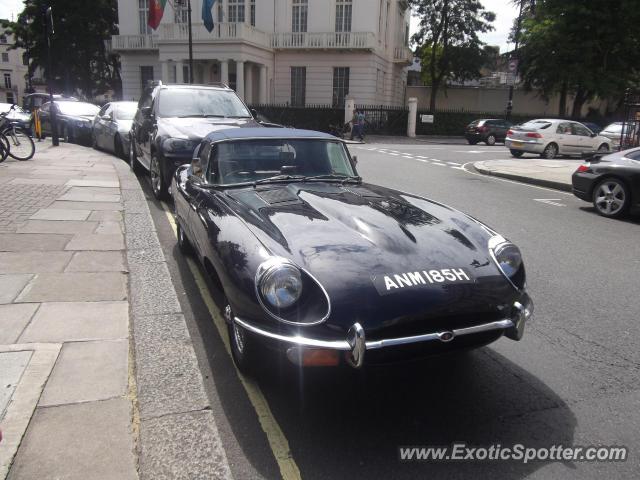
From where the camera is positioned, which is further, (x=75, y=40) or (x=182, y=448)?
(x=75, y=40)

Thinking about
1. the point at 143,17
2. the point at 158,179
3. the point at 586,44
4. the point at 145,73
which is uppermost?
the point at 143,17

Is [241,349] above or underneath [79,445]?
above

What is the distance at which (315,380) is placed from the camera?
3.35 m

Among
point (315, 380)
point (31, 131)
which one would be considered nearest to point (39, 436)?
point (315, 380)

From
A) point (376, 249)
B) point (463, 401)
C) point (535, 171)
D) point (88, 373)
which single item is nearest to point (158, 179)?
point (88, 373)

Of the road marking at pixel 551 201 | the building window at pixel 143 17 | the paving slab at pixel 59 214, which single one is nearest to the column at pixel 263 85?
the building window at pixel 143 17

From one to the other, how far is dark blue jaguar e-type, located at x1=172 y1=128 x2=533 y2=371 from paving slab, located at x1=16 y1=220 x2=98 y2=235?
309cm

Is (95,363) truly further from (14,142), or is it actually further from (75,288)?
(14,142)

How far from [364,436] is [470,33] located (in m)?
45.3

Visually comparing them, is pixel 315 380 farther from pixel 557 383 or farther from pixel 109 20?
pixel 109 20

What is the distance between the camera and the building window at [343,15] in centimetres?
3744

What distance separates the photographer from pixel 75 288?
15.4 ft

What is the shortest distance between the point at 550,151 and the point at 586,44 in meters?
19.6

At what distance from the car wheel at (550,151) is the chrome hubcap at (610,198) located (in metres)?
12.4
